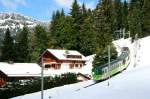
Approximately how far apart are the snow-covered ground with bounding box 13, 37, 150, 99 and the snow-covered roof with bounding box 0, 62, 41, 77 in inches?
566

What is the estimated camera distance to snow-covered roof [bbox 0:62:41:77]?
87.3m

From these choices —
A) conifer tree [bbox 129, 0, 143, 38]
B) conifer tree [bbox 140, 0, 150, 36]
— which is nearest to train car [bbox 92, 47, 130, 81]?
conifer tree [bbox 129, 0, 143, 38]

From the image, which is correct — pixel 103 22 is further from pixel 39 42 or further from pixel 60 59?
pixel 60 59

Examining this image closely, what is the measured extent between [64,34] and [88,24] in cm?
874

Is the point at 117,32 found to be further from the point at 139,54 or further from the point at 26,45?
the point at 139,54

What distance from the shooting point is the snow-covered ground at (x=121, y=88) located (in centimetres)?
4655

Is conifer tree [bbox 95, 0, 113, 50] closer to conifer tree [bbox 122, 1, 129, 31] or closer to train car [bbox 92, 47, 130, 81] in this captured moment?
conifer tree [bbox 122, 1, 129, 31]

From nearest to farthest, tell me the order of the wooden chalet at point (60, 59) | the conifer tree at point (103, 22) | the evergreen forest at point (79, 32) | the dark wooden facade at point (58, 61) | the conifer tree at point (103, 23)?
the wooden chalet at point (60, 59)
the dark wooden facade at point (58, 61)
the conifer tree at point (103, 23)
the conifer tree at point (103, 22)
the evergreen forest at point (79, 32)

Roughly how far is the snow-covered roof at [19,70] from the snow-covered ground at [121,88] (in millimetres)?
14378

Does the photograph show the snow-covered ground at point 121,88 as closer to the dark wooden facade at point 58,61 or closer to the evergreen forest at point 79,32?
the dark wooden facade at point 58,61

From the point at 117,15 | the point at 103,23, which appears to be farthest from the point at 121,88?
the point at 117,15

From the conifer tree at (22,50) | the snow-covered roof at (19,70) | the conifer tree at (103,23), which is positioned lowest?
the snow-covered roof at (19,70)

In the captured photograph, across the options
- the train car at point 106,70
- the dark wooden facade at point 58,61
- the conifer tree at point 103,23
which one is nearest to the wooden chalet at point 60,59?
the dark wooden facade at point 58,61

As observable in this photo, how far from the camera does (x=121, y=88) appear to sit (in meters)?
53.5
